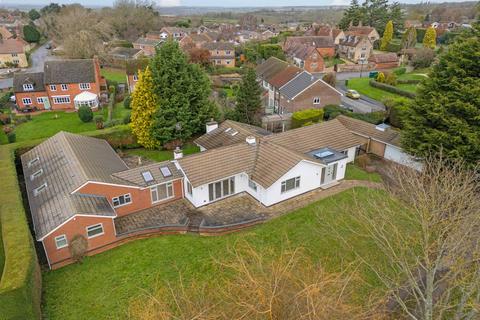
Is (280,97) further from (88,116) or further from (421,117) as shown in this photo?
(88,116)

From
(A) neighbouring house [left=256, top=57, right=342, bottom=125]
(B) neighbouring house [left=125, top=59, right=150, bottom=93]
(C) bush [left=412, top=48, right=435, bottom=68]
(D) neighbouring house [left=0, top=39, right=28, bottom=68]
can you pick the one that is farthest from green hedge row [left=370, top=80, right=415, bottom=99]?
(D) neighbouring house [left=0, top=39, right=28, bottom=68]

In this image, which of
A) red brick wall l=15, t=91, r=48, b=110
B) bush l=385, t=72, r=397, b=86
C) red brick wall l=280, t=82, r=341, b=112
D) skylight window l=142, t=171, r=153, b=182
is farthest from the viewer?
bush l=385, t=72, r=397, b=86

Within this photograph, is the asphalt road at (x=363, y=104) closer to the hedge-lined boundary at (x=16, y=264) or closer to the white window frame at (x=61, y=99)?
the hedge-lined boundary at (x=16, y=264)

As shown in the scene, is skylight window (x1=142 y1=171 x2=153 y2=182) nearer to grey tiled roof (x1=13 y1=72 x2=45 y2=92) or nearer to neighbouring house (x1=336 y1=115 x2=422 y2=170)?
neighbouring house (x1=336 y1=115 x2=422 y2=170)

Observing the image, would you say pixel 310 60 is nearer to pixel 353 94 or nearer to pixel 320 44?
pixel 320 44

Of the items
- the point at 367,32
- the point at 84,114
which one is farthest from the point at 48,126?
the point at 367,32
